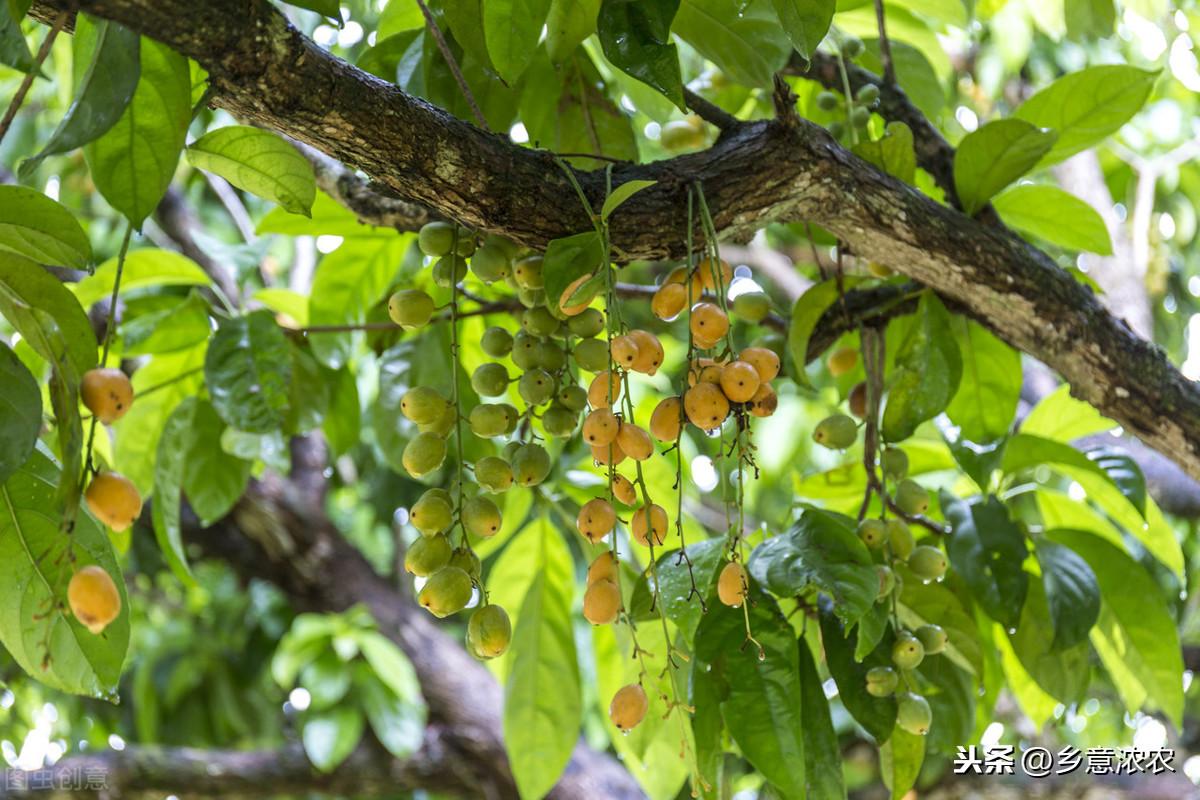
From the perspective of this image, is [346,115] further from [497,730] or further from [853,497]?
[497,730]

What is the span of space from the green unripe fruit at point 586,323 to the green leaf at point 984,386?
501mm

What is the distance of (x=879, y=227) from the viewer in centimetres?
98

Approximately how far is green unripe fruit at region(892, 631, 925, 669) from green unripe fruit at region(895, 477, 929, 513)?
211 millimetres

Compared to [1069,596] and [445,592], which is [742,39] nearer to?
[445,592]

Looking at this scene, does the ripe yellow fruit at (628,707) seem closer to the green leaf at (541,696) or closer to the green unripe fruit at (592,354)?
the green unripe fruit at (592,354)

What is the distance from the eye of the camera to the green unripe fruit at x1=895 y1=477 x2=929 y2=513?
107 centimetres

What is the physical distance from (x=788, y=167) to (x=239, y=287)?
2.78ft

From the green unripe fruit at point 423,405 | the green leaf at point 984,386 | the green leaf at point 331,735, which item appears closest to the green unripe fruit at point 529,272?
the green unripe fruit at point 423,405

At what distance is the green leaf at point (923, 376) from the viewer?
1.03 m

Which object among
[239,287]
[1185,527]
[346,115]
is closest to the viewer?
[346,115]

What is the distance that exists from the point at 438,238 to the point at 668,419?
256 mm

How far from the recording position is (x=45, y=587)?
0.72 metres

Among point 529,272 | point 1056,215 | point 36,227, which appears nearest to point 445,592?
point 529,272


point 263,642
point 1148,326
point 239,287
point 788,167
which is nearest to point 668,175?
point 788,167
